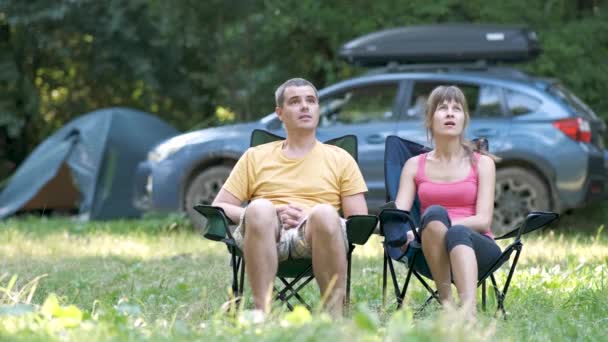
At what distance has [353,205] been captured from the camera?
4.71 meters

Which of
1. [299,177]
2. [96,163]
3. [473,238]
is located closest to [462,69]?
[96,163]

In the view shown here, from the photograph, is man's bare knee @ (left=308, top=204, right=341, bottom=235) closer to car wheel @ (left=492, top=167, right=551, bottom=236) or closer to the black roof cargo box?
car wheel @ (left=492, top=167, right=551, bottom=236)

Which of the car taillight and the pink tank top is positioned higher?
the car taillight

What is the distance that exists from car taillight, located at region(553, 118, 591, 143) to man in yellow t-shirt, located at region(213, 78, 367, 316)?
161 inches

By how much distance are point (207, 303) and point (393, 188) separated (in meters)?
0.97

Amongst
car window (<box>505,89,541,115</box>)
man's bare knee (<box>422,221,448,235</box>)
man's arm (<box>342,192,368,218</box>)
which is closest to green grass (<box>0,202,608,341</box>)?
man's bare knee (<box>422,221,448,235</box>)

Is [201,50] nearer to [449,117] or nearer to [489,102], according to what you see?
[489,102]

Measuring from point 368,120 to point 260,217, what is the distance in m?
4.69

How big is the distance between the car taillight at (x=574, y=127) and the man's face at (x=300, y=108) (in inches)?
164

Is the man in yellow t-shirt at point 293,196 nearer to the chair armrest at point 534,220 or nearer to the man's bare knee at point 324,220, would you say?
the man's bare knee at point 324,220

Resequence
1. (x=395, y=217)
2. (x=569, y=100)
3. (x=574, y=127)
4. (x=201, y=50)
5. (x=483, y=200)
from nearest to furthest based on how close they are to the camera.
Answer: (x=395, y=217)
(x=483, y=200)
(x=574, y=127)
(x=569, y=100)
(x=201, y=50)

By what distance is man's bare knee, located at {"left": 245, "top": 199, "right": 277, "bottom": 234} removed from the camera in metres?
4.32

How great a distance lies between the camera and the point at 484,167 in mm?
4766

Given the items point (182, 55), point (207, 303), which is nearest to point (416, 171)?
point (207, 303)
